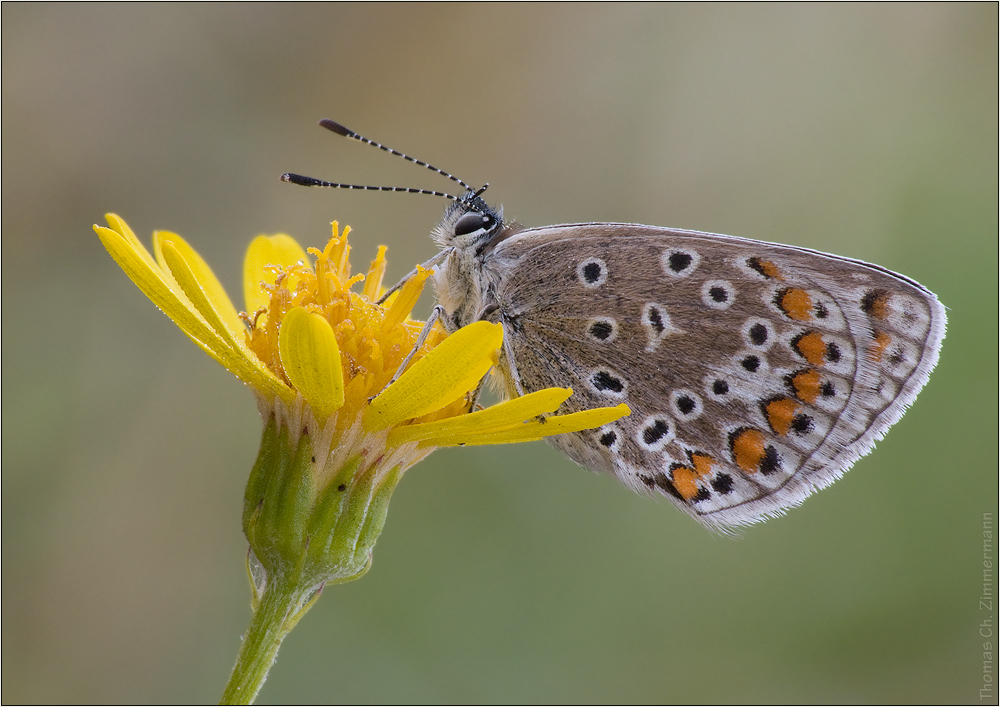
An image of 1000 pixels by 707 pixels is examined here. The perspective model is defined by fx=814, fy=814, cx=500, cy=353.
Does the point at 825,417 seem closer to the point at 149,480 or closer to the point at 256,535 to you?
the point at 256,535

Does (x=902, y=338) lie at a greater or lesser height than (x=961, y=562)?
greater

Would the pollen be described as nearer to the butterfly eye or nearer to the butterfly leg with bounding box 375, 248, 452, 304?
the butterfly leg with bounding box 375, 248, 452, 304

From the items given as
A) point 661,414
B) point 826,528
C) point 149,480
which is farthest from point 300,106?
point 826,528

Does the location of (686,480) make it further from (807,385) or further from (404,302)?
(404,302)

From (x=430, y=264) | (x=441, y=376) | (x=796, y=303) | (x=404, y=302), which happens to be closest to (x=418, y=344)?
(x=404, y=302)

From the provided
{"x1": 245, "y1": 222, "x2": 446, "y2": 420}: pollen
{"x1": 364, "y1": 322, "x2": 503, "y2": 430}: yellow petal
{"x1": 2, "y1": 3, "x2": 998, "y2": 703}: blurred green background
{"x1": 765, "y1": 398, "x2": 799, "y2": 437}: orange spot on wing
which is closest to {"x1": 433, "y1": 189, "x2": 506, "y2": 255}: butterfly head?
{"x1": 245, "y1": 222, "x2": 446, "y2": 420}: pollen
